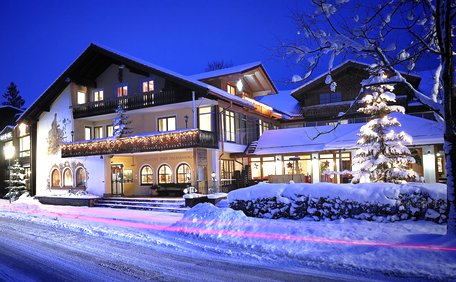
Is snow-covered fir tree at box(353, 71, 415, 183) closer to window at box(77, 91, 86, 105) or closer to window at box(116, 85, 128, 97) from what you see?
window at box(116, 85, 128, 97)

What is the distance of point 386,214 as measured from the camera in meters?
11.8

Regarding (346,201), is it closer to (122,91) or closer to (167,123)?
(167,123)

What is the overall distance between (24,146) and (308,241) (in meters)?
33.6

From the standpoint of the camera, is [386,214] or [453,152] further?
[386,214]

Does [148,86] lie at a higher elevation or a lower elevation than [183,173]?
higher

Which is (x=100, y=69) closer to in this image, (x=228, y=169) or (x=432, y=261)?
(x=228, y=169)

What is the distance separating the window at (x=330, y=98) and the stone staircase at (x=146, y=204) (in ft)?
56.3

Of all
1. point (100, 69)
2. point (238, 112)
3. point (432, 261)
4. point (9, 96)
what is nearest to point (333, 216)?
point (432, 261)

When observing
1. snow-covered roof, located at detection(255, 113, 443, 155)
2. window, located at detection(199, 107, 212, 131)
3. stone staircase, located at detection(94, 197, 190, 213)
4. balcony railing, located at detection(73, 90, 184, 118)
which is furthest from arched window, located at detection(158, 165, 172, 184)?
snow-covered roof, located at detection(255, 113, 443, 155)

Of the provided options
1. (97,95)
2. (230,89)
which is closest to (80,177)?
(97,95)

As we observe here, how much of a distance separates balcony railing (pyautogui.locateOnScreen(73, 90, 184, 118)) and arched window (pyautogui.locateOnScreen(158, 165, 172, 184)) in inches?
179

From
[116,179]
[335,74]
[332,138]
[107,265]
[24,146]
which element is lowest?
[107,265]

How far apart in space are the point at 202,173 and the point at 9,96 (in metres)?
69.0

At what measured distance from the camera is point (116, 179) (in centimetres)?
2725
